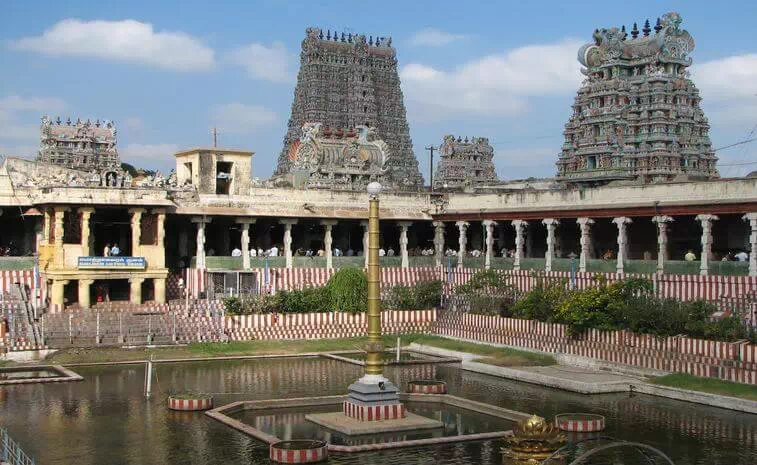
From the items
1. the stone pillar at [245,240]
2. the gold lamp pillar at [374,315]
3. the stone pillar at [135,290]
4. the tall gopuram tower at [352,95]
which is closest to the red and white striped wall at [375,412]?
the gold lamp pillar at [374,315]

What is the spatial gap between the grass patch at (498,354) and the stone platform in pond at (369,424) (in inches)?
463

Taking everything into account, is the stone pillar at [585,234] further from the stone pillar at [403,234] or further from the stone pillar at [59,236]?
the stone pillar at [59,236]

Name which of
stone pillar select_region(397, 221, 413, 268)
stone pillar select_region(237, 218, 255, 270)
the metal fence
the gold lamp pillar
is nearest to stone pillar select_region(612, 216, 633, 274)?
stone pillar select_region(397, 221, 413, 268)

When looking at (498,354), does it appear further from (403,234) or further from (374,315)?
(403,234)

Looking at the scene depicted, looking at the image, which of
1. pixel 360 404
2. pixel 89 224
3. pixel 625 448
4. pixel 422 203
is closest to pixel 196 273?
pixel 89 224

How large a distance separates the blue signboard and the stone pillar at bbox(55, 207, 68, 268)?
0.96 meters

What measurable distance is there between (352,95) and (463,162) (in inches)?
481

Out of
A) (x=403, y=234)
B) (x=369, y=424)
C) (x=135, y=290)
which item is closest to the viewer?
(x=369, y=424)

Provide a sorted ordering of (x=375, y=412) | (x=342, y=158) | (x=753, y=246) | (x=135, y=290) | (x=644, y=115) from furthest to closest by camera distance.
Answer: (x=342, y=158) < (x=644, y=115) < (x=135, y=290) < (x=753, y=246) < (x=375, y=412)

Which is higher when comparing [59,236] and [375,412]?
[59,236]

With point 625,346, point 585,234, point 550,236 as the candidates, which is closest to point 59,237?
point 550,236

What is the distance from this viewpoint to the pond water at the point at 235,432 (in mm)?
25875

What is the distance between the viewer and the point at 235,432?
28375 millimetres

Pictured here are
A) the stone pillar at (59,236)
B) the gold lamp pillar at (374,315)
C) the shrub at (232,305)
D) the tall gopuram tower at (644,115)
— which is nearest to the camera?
the gold lamp pillar at (374,315)
